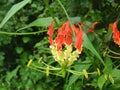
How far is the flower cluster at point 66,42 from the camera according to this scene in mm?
1230

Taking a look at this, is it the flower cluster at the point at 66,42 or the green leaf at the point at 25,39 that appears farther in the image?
the green leaf at the point at 25,39

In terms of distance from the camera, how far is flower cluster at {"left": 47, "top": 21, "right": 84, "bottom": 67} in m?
1.23

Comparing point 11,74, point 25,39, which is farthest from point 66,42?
point 25,39

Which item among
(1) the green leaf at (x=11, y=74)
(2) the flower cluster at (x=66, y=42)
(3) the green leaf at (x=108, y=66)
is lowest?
(1) the green leaf at (x=11, y=74)

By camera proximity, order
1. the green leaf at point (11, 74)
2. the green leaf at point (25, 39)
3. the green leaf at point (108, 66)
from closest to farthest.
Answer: the green leaf at point (108, 66)
the green leaf at point (11, 74)
the green leaf at point (25, 39)

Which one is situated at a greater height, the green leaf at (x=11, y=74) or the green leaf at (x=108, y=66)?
the green leaf at (x=108, y=66)

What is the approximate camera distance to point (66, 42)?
128cm

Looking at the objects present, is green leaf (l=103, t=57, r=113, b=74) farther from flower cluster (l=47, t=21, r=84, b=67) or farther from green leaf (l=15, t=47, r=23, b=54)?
green leaf (l=15, t=47, r=23, b=54)

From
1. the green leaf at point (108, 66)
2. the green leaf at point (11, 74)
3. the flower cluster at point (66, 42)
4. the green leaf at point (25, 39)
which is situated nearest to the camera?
the flower cluster at point (66, 42)

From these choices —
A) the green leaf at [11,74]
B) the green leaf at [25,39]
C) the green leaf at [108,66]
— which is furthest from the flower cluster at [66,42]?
the green leaf at [25,39]

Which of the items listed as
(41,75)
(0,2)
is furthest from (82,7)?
(0,2)

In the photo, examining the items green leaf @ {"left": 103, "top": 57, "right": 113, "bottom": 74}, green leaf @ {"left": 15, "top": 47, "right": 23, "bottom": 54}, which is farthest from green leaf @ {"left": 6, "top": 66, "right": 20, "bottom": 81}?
green leaf @ {"left": 103, "top": 57, "right": 113, "bottom": 74}

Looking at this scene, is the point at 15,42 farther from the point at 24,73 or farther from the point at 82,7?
the point at 82,7

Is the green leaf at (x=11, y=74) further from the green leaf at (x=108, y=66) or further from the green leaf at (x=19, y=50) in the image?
the green leaf at (x=108, y=66)
